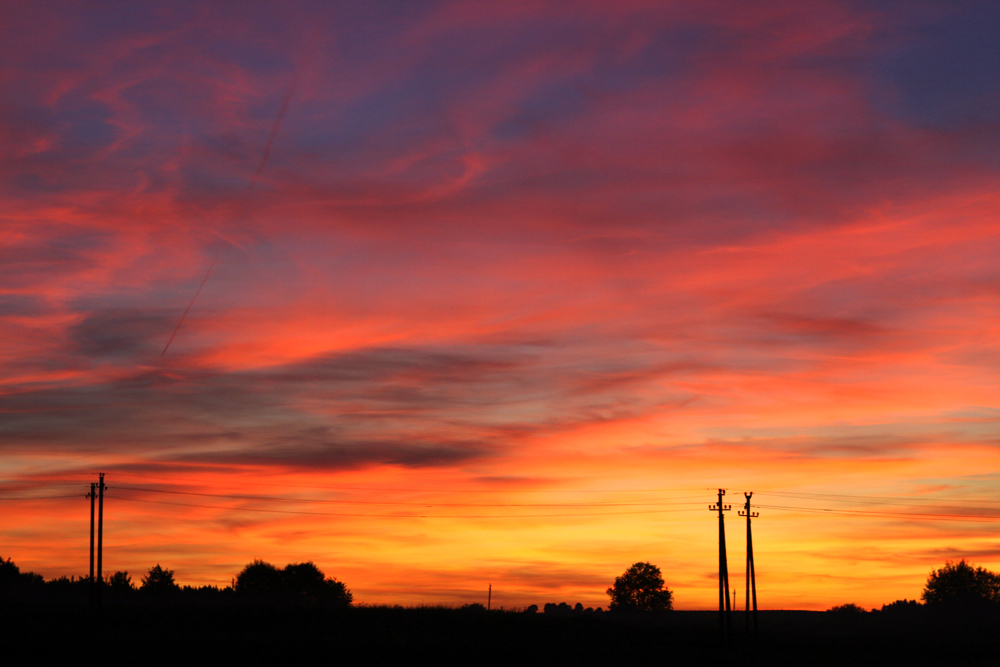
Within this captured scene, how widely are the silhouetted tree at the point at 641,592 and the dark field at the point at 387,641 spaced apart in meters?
74.3

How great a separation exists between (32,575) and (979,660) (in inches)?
4069

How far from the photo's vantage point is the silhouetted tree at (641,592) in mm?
173750

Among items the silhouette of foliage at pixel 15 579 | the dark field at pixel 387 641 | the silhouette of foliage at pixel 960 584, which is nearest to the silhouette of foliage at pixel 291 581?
the silhouette of foliage at pixel 15 579

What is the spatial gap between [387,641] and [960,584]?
14098 cm

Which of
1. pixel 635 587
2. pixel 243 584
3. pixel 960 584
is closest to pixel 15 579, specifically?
pixel 243 584

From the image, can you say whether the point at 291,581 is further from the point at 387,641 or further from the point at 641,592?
the point at 387,641

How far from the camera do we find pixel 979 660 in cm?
6862

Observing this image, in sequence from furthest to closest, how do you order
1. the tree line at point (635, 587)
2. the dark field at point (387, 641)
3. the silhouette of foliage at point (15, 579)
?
the tree line at point (635, 587), the silhouette of foliage at point (15, 579), the dark field at point (387, 641)

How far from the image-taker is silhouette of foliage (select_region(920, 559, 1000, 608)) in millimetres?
171000

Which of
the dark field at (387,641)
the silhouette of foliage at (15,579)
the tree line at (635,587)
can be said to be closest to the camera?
the dark field at (387,641)

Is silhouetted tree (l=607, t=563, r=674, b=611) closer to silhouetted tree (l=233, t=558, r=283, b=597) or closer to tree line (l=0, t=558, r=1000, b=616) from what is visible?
tree line (l=0, t=558, r=1000, b=616)

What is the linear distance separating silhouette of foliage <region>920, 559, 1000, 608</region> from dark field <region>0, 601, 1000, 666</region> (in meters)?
73.4

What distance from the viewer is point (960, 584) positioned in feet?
563

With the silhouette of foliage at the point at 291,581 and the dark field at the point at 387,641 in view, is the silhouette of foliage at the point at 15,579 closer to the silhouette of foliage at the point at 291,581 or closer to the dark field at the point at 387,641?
the dark field at the point at 387,641
